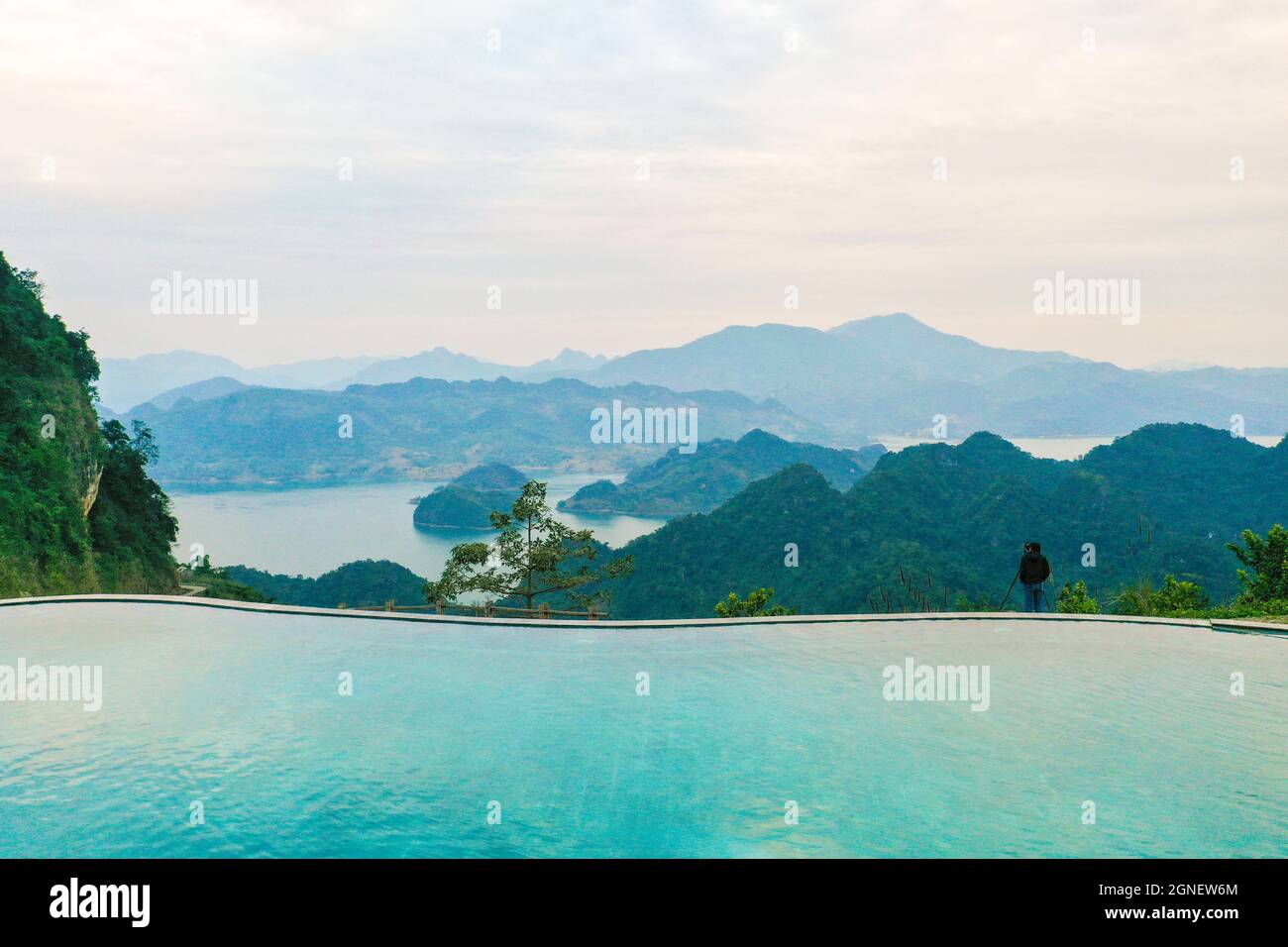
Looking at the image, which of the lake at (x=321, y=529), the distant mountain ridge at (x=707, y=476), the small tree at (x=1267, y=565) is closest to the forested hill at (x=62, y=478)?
the small tree at (x=1267, y=565)

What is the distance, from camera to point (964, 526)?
2288 inches

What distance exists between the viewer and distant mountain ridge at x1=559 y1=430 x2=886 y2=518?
109m

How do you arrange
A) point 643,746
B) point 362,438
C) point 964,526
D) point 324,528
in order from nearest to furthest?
point 643,746, point 964,526, point 324,528, point 362,438

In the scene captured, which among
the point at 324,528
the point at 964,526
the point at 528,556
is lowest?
the point at 324,528

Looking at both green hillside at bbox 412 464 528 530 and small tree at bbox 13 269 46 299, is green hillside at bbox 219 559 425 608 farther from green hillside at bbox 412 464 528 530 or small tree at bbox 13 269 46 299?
green hillside at bbox 412 464 528 530

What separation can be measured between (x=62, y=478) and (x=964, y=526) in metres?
49.1

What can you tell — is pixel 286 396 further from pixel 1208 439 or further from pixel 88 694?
pixel 88 694

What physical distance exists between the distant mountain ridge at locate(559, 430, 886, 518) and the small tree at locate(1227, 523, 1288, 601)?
89318mm

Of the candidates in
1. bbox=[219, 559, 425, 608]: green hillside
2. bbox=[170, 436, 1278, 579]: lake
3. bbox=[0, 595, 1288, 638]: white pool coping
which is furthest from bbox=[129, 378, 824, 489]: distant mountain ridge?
bbox=[0, 595, 1288, 638]: white pool coping

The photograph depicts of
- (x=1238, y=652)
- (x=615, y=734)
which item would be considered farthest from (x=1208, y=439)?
(x=615, y=734)

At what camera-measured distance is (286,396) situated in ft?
558

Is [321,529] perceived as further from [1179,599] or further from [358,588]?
[1179,599]

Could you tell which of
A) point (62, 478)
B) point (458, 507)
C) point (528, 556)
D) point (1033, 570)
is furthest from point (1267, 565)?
point (458, 507)
